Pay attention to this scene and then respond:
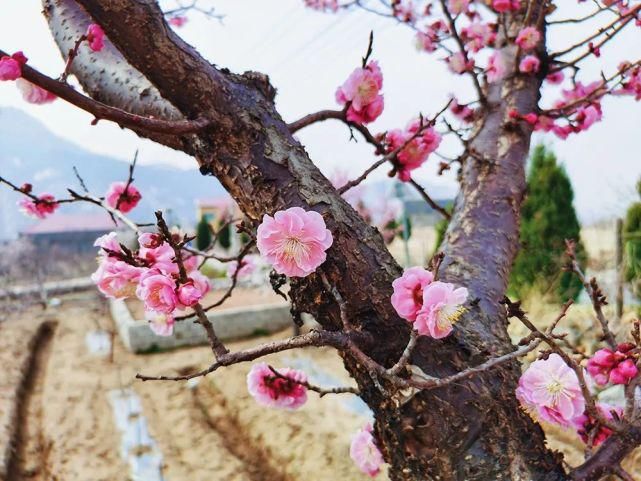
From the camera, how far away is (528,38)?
1.97m

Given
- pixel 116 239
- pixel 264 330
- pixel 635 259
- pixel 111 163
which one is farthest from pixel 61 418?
pixel 111 163

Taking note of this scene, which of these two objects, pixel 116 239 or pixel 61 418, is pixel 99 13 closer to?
pixel 116 239

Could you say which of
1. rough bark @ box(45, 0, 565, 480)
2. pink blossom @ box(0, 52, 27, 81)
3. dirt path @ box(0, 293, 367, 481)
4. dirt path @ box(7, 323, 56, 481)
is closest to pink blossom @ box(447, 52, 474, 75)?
rough bark @ box(45, 0, 565, 480)

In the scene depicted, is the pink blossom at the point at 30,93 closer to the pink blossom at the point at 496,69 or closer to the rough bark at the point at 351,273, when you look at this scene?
the rough bark at the point at 351,273

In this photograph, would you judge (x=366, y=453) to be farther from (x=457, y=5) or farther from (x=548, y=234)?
(x=548, y=234)

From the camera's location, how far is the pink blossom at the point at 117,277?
1109mm

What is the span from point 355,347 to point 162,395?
4.33 meters

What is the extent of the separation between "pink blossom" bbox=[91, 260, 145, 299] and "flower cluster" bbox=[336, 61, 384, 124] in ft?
2.35

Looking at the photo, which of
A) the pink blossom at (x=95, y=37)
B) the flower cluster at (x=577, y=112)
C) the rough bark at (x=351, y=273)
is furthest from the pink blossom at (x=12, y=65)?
the flower cluster at (x=577, y=112)

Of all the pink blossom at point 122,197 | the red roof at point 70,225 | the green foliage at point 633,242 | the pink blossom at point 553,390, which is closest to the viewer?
the pink blossom at point 553,390

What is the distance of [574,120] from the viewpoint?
206cm

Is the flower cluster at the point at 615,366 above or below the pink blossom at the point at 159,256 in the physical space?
below

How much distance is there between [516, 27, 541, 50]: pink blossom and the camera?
195 cm

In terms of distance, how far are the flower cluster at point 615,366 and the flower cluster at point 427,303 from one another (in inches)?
16.9
